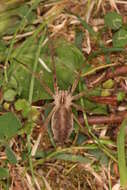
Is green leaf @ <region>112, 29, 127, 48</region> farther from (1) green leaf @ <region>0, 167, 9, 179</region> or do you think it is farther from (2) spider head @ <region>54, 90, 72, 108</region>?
(1) green leaf @ <region>0, 167, 9, 179</region>

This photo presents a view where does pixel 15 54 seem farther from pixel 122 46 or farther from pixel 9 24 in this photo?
pixel 122 46

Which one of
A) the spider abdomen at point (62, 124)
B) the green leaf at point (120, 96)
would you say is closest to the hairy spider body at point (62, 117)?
the spider abdomen at point (62, 124)

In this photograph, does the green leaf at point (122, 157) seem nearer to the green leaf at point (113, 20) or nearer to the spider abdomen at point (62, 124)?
the spider abdomen at point (62, 124)

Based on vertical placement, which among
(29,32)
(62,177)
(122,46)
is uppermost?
(29,32)

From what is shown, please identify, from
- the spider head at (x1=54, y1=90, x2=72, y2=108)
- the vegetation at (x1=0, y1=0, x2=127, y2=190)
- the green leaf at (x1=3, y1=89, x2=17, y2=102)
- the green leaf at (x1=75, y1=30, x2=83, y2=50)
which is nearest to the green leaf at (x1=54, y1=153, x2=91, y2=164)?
the vegetation at (x1=0, y1=0, x2=127, y2=190)

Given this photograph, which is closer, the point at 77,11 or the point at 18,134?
the point at 18,134

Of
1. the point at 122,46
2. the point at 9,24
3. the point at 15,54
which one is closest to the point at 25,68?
the point at 15,54
